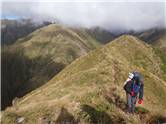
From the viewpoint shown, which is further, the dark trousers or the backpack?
the dark trousers

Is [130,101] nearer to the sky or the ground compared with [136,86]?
nearer to the ground

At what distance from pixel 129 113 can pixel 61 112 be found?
6171mm

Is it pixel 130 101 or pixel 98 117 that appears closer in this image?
pixel 98 117

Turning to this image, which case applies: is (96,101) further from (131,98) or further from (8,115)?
(8,115)

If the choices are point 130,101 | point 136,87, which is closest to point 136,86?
point 136,87

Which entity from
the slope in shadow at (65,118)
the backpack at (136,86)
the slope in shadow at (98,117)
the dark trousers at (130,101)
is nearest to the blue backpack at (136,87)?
the backpack at (136,86)

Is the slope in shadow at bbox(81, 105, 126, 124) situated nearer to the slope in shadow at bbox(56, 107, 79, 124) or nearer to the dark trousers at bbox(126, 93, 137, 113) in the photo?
the slope in shadow at bbox(56, 107, 79, 124)

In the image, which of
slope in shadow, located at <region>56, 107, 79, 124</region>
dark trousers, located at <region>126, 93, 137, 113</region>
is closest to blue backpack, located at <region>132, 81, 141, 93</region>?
dark trousers, located at <region>126, 93, 137, 113</region>

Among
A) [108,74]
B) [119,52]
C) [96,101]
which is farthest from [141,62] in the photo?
[96,101]

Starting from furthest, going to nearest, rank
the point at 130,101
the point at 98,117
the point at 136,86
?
the point at 130,101 → the point at 136,86 → the point at 98,117

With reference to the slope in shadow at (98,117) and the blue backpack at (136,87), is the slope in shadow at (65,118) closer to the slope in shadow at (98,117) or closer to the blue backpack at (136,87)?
the slope in shadow at (98,117)

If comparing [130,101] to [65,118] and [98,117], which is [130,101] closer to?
[98,117]

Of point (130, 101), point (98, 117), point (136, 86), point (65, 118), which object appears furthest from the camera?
point (130, 101)

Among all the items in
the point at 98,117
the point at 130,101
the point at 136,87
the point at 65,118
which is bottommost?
the point at 98,117
